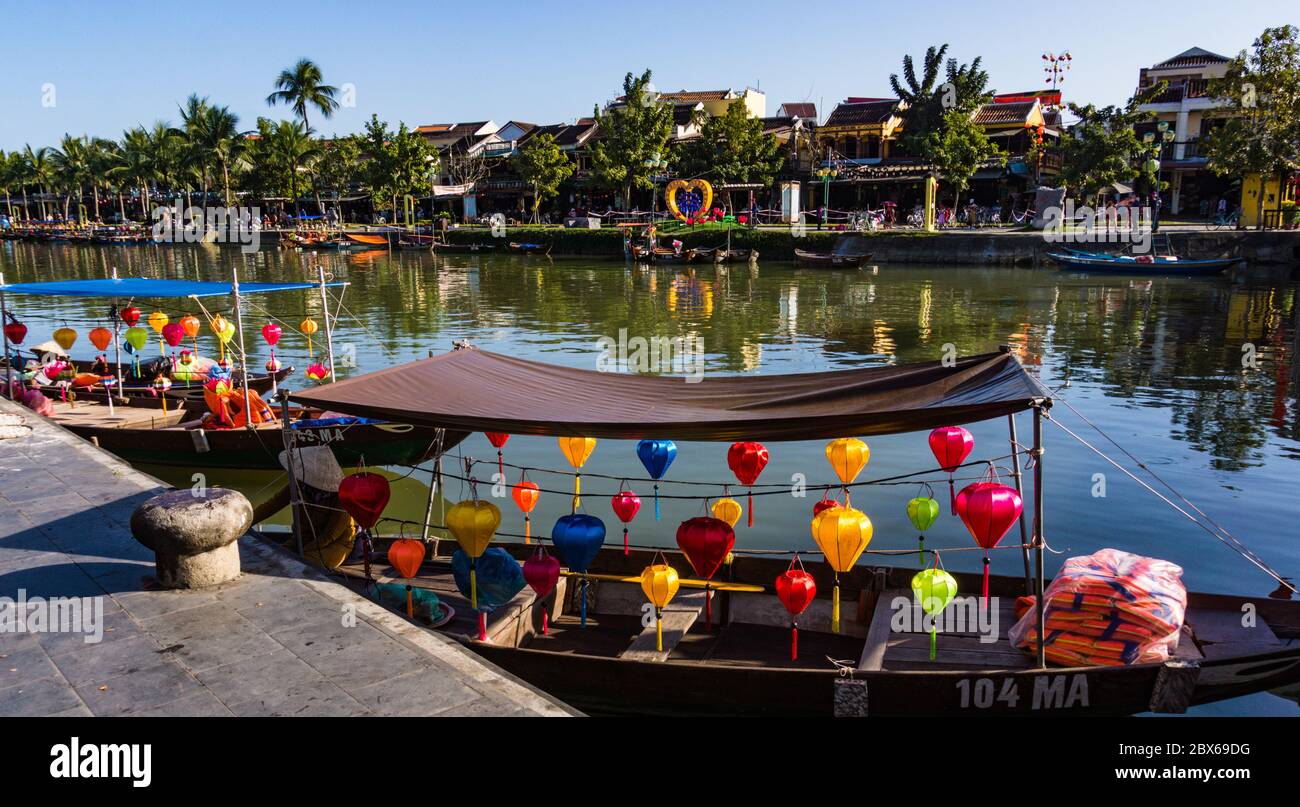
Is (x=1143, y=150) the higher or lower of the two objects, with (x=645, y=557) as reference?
higher

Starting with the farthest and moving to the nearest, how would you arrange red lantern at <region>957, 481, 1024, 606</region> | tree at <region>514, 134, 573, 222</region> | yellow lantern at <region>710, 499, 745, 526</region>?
tree at <region>514, 134, 573, 222</region> → yellow lantern at <region>710, 499, 745, 526</region> → red lantern at <region>957, 481, 1024, 606</region>

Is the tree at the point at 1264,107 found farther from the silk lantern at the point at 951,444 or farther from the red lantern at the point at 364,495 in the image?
the red lantern at the point at 364,495

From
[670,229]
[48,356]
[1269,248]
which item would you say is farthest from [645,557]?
[670,229]

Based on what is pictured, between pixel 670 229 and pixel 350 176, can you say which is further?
pixel 350 176

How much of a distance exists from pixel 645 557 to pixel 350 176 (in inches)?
2748

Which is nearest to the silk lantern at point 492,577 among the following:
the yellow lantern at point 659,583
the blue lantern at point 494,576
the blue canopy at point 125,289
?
the blue lantern at point 494,576

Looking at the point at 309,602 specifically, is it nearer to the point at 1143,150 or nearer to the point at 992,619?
the point at 992,619

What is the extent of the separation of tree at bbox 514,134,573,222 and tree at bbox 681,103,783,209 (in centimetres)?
909

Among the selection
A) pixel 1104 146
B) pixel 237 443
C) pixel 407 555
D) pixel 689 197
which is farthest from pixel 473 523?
pixel 689 197

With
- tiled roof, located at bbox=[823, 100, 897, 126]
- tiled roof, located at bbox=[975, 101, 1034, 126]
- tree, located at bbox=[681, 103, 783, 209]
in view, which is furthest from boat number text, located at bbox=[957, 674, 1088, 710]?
tiled roof, located at bbox=[823, 100, 897, 126]

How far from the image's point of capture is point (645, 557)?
9289mm

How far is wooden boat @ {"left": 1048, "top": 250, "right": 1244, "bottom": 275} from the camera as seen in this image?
3972 centimetres

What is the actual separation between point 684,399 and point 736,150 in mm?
51578

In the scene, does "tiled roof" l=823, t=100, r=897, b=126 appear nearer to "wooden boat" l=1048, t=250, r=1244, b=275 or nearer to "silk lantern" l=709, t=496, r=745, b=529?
"wooden boat" l=1048, t=250, r=1244, b=275
